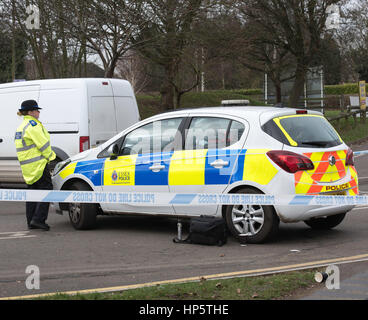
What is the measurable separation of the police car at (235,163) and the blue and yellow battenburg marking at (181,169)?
1cm

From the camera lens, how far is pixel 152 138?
922 centimetres

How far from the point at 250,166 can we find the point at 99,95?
523cm

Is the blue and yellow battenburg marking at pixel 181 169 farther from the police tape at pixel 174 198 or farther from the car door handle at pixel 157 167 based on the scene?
the police tape at pixel 174 198

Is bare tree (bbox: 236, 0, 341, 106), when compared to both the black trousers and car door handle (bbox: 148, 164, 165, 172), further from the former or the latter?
car door handle (bbox: 148, 164, 165, 172)

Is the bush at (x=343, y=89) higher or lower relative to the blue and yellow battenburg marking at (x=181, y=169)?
higher

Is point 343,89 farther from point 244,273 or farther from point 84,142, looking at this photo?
point 244,273

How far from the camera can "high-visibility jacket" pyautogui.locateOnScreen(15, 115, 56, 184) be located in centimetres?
950

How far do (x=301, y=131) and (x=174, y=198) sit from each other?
1.73 metres

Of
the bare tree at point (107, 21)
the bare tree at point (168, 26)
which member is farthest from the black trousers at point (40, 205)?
the bare tree at point (168, 26)

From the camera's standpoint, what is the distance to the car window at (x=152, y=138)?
29.7 feet

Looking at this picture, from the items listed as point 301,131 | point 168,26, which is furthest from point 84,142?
point 168,26

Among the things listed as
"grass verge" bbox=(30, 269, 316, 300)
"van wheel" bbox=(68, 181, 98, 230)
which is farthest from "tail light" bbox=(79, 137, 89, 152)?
"grass verge" bbox=(30, 269, 316, 300)

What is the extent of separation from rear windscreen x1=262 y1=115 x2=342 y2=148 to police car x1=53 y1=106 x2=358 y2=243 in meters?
0.01
